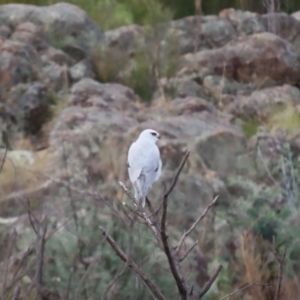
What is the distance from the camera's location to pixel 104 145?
734 cm

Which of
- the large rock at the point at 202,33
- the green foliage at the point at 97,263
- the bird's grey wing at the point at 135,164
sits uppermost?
the bird's grey wing at the point at 135,164

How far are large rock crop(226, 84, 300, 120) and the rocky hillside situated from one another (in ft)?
0.06

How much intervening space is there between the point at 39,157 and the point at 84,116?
75 cm

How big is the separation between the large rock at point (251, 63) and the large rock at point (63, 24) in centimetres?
135

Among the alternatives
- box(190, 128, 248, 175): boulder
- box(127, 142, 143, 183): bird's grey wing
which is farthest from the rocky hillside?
box(127, 142, 143, 183): bird's grey wing

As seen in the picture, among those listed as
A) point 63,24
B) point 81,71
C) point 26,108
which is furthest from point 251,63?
point 26,108

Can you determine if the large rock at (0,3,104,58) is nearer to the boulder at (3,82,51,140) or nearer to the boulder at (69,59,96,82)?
the boulder at (69,59,96,82)

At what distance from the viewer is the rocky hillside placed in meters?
6.07

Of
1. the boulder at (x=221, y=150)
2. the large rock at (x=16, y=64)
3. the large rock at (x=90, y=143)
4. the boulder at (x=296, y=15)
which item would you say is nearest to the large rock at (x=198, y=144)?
the boulder at (x=221, y=150)

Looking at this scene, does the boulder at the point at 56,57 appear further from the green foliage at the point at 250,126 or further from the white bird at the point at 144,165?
→ the white bird at the point at 144,165

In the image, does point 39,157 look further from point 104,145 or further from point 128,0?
point 128,0

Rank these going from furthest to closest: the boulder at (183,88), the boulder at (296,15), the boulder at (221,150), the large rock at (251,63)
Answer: the boulder at (296,15)
the large rock at (251,63)
the boulder at (183,88)
the boulder at (221,150)

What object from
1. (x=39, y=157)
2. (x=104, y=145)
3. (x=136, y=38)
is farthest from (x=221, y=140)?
(x=136, y=38)

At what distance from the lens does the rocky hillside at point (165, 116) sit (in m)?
6.07
